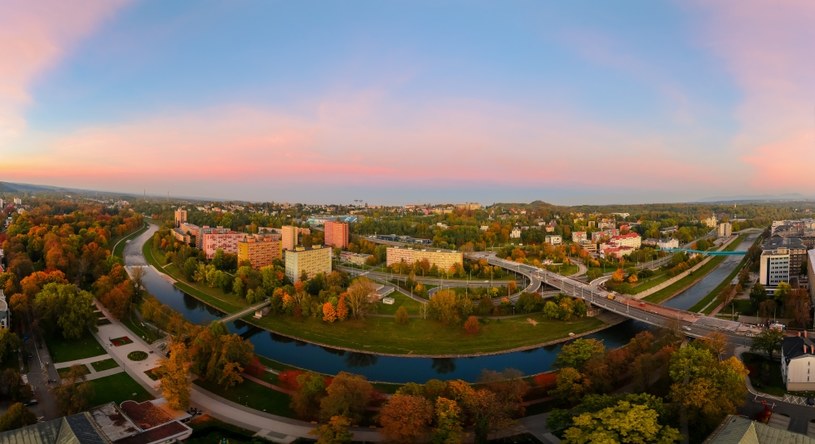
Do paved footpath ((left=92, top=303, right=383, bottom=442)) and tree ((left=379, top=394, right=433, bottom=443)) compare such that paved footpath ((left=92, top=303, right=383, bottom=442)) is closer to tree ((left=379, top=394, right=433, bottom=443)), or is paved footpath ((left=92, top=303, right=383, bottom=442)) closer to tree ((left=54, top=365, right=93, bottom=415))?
tree ((left=379, top=394, right=433, bottom=443))

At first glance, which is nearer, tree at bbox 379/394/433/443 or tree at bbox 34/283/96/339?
tree at bbox 379/394/433/443

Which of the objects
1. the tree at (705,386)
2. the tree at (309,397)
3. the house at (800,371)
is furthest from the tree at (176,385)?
the house at (800,371)

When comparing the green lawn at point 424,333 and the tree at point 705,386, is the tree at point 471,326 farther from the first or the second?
the tree at point 705,386

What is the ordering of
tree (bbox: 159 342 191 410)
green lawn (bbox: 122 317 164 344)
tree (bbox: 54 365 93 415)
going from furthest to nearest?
green lawn (bbox: 122 317 164 344)
tree (bbox: 159 342 191 410)
tree (bbox: 54 365 93 415)

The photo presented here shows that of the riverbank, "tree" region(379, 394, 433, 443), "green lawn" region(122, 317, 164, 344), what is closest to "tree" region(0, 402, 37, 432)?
"green lawn" region(122, 317, 164, 344)

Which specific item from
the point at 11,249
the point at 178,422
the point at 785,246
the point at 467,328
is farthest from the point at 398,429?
the point at 11,249
